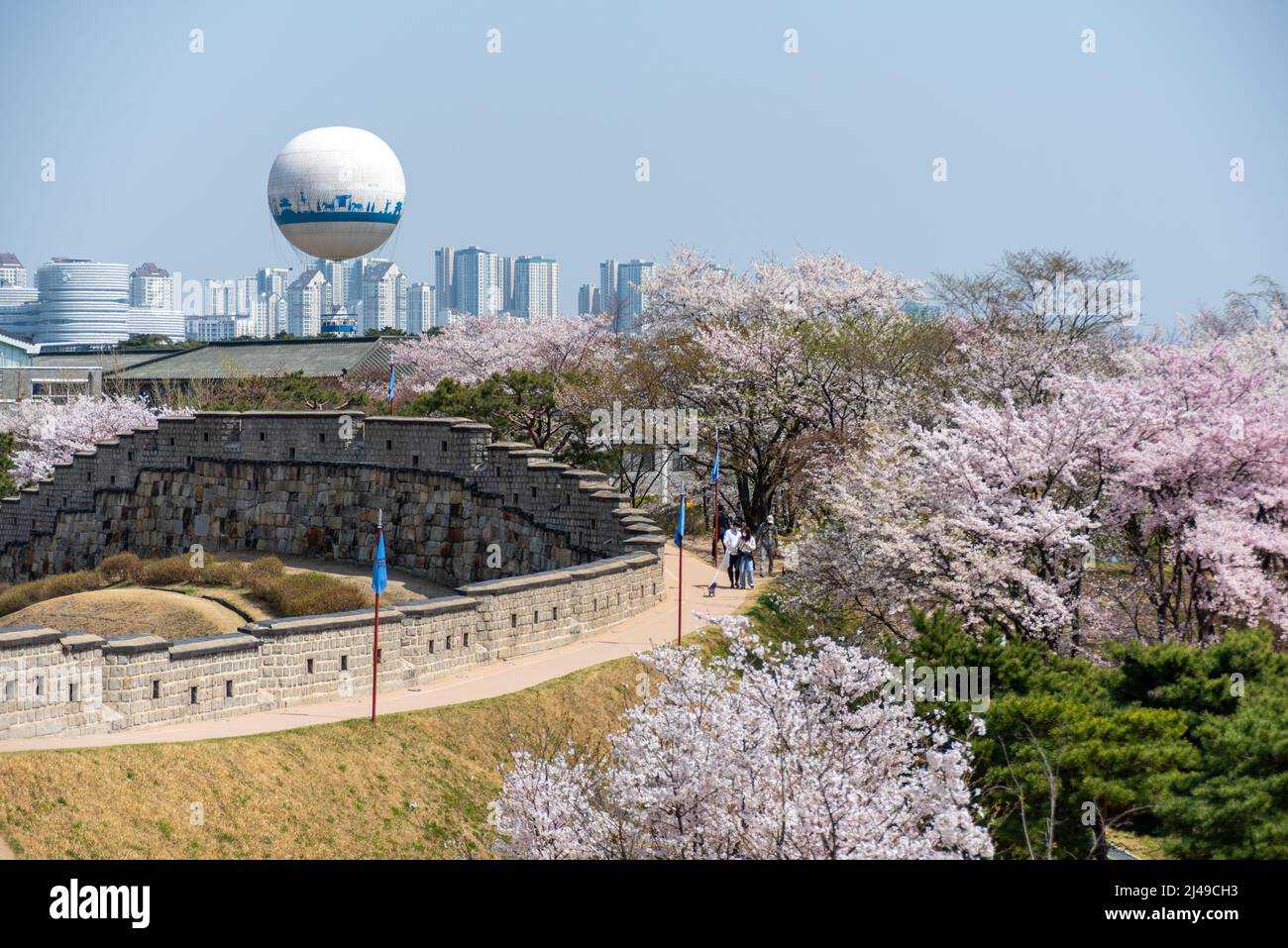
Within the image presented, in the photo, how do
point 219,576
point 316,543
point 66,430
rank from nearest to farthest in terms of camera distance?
point 219,576 → point 316,543 → point 66,430

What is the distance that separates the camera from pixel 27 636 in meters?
19.7

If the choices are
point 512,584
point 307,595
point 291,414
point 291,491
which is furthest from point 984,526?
point 291,414

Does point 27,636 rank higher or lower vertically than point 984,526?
lower

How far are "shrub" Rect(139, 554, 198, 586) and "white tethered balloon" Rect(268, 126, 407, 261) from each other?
56.7 m

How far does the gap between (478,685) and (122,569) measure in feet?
57.4

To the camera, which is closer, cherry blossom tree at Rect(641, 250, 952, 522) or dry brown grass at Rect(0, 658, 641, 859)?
dry brown grass at Rect(0, 658, 641, 859)

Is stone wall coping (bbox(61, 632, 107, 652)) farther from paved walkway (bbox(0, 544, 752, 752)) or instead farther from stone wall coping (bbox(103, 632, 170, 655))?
paved walkway (bbox(0, 544, 752, 752))

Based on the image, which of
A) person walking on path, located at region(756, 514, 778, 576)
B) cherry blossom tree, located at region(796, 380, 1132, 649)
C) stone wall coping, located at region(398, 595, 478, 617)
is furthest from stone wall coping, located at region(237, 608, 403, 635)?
person walking on path, located at region(756, 514, 778, 576)

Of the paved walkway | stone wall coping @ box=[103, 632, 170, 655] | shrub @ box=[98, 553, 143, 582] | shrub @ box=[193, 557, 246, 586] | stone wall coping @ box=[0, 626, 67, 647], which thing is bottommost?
shrub @ box=[98, 553, 143, 582]

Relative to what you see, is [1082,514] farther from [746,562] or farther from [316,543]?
[316,543]

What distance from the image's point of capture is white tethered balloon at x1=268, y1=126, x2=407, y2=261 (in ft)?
298
